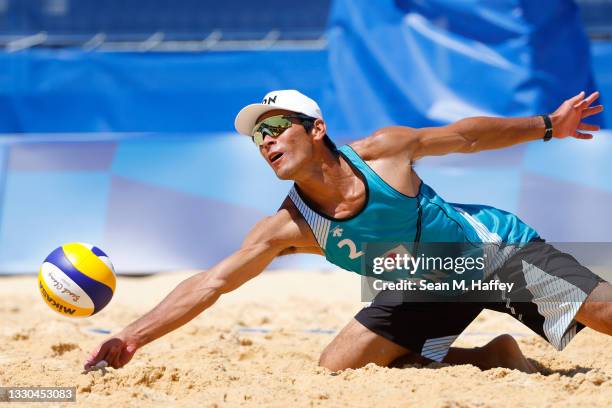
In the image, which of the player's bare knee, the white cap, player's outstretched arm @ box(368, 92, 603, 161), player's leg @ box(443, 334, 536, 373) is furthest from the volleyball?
player's leg @ box(443, 334, 536, 373)

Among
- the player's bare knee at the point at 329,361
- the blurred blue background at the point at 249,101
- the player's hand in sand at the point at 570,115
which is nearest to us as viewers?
the player's bare knee at the point at 329,361

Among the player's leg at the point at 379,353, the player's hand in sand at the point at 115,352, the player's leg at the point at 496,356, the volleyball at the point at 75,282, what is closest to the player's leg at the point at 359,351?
the player's leg at the point at 379,353

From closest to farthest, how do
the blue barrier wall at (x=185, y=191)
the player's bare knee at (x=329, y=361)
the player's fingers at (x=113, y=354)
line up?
the player's fingers at (x=113, y=354) → the player's bare knee at (x=329, y=361) → the blue barrier wall at (x=185, y=191)

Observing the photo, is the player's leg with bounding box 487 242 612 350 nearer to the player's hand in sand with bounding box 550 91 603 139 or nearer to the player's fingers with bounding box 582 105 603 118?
the player's hand in sand with bounding box 550 91 603 139

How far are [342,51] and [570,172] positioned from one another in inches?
88.3

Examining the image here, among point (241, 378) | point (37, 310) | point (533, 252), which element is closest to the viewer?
point (241, 378)

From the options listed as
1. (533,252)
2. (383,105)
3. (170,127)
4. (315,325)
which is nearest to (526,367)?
(533,252)

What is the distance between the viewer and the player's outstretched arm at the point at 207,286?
3551mm

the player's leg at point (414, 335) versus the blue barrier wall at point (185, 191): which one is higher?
the blue barrier wall at point (185, 191)

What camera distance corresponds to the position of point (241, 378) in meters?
3.63

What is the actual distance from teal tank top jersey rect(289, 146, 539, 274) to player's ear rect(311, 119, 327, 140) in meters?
0.12

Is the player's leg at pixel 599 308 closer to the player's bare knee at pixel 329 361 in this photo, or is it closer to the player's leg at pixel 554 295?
the player's leg at pixel 554 295

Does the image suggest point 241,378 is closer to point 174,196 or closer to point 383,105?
point 174,196

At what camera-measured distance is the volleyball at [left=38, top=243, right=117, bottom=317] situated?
3.83 m
